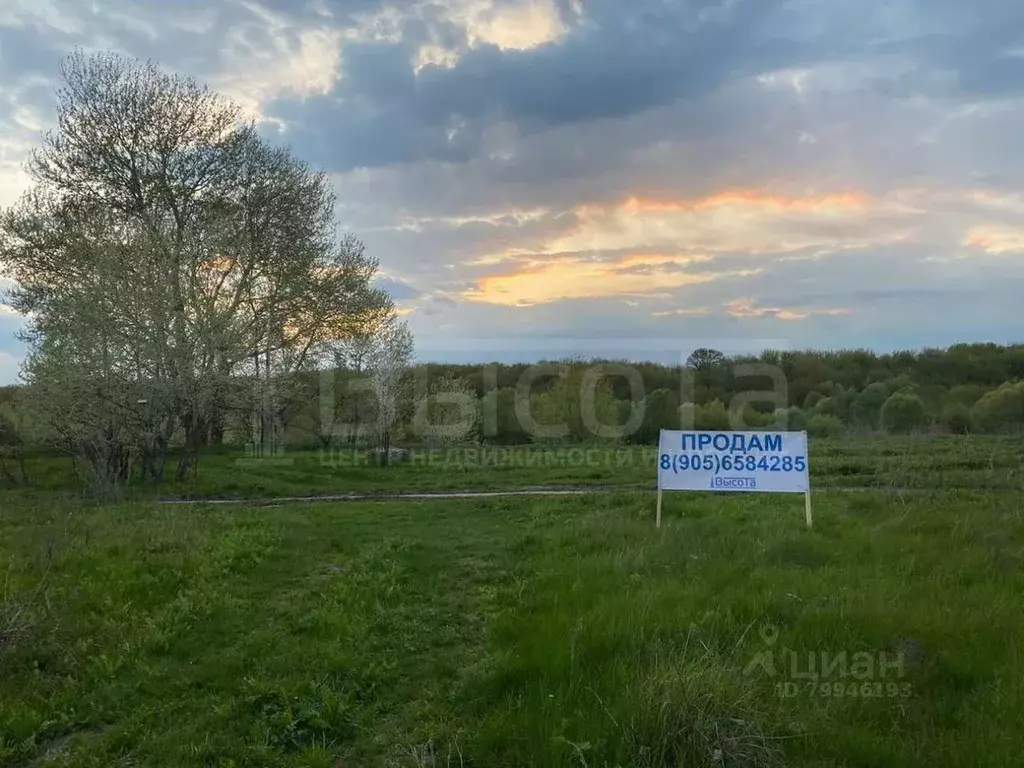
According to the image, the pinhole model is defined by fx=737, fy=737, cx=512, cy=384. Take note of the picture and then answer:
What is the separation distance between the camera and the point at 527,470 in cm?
2153

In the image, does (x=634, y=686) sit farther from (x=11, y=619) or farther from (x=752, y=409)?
(x=752, y=409)

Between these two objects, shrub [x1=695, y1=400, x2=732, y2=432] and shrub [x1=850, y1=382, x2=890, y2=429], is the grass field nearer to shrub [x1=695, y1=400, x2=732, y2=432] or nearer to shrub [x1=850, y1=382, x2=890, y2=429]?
shrub [x1=695, y1=400, x2=732, y2=432]

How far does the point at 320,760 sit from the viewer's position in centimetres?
419

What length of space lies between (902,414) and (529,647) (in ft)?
120

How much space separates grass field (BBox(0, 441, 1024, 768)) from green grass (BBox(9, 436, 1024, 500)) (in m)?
6.82

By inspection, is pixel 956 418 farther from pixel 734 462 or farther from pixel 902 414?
pixel 734 462

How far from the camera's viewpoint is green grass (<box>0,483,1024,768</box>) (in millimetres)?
4168

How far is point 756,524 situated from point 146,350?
16.0m

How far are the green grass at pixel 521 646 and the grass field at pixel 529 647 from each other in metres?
0.02

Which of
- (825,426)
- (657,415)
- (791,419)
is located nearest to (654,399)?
(657,415)

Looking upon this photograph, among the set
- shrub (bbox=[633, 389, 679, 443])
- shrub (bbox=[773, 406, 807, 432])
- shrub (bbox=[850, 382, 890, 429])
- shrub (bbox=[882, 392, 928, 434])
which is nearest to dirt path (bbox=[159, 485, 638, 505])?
shrub (bbox=[633, 389, 679, 443])

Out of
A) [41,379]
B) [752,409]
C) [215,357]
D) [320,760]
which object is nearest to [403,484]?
[215,357]

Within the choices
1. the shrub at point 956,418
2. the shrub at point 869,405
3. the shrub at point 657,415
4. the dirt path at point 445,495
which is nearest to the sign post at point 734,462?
the dirt path at point 445,495

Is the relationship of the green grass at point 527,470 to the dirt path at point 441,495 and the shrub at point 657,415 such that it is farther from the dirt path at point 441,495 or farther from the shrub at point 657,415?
the shrub at point 657,415
